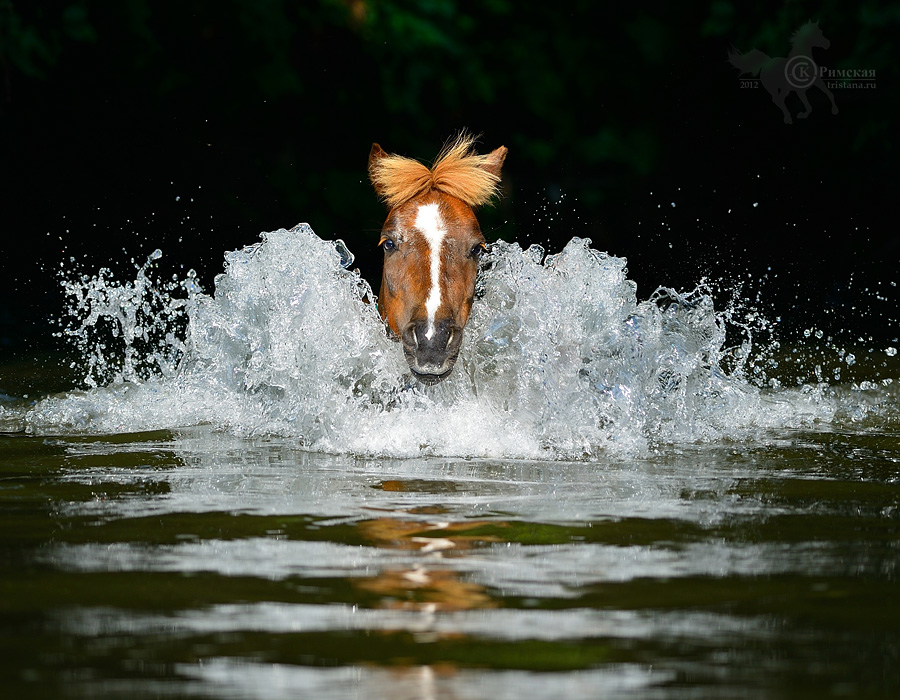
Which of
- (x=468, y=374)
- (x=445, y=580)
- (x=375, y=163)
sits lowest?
(x=445, y=580)

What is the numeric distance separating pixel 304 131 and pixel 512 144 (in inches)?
72.1

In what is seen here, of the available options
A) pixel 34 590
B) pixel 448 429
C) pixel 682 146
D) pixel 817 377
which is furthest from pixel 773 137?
pixel 34 590

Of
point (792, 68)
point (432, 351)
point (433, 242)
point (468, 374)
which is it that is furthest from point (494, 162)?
point (792, 68)

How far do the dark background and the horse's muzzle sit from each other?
6.08m

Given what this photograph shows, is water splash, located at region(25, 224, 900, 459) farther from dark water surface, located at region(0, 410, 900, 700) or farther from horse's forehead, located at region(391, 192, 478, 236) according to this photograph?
dark water surface, located at region(0, 410, 900, 700)

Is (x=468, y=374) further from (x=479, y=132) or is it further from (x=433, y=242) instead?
(x=479, y=132)

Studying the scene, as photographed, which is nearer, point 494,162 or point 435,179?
point 435,179

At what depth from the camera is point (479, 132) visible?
1280 centimetres

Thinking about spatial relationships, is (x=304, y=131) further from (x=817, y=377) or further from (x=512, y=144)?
(x=817, y=377)

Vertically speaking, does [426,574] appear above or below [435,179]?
below

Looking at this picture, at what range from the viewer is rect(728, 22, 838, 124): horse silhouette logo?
1212 centimetres

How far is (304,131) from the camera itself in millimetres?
12789

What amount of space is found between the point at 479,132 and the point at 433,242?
679 cm

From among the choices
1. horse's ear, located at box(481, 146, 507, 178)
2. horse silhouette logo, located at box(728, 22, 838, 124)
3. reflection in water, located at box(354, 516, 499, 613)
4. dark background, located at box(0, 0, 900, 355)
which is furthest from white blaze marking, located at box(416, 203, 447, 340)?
horse silhouette logo, located at box(728, 22, 838, 124)
